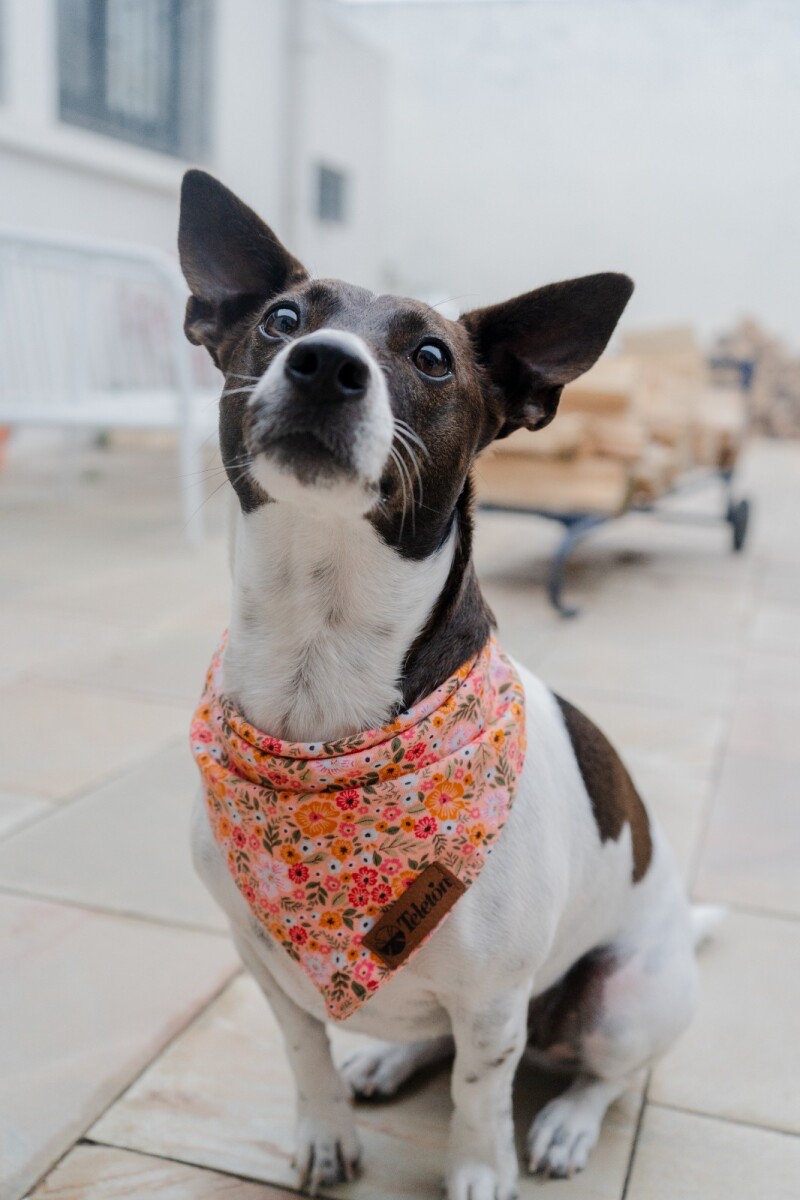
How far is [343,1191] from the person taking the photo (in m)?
1.40

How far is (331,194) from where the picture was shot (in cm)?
1034

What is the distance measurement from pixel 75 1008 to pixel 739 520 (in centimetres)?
473

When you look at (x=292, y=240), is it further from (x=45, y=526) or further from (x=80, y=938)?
(x=80, y=938)

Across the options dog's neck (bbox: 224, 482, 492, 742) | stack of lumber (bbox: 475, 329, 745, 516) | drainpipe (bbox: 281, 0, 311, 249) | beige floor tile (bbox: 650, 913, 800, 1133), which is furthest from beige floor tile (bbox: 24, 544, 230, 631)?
drainpipe (bbox: 281, 0, 311, 249)

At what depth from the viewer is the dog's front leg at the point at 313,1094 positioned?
1.39 meters

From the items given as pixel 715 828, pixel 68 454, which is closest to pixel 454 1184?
pixel 715 828

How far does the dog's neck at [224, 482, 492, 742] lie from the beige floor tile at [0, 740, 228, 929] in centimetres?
85

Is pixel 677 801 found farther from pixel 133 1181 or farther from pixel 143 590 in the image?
pixel 143 590

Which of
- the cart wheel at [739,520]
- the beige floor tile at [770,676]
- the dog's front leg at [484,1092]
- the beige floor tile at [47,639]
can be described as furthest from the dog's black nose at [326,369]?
the cart wheel at [739,520]

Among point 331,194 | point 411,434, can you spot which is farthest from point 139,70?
point 411,434

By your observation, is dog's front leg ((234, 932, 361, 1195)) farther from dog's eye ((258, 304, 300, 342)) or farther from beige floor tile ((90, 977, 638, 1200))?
dog's eye ((258, 304, 300, 342))

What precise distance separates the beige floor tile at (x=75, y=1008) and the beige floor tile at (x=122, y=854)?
0.06m

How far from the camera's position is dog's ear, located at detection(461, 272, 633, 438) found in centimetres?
135

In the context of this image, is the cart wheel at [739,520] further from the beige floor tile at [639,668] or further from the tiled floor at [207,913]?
the beige floor tile at [639,668]
